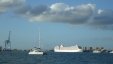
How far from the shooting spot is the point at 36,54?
16062 centimetres

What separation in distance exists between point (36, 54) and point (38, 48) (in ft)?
15.2

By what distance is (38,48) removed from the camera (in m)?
164
